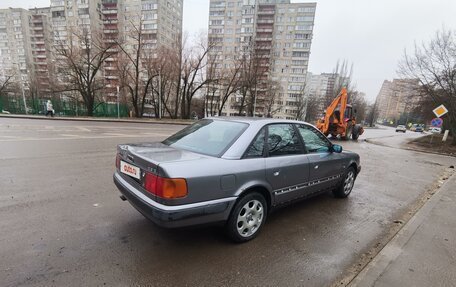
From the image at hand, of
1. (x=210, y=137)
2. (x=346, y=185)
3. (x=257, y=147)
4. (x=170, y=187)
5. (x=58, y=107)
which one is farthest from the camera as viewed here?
(x=58, y=107)

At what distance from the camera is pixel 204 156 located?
8.63 ft

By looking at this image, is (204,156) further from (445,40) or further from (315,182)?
(445,40)

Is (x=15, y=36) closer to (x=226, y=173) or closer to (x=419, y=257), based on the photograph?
(x=226, y=173)

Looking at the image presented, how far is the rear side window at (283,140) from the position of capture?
314 centimetres

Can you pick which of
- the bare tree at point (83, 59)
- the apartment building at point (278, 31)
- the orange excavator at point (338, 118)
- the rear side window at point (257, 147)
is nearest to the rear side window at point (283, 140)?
the rear side window at point (257, 147)

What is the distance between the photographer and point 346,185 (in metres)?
4.68

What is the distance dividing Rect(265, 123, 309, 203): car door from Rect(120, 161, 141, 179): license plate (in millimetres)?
1596

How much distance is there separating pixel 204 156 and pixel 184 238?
1144mm

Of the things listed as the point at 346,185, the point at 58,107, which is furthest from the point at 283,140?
the point at 58,107

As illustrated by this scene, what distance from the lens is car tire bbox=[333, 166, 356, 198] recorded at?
4534 millimetres

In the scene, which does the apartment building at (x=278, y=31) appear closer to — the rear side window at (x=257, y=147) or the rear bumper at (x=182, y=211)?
the rear side window at (x=257, y=147)

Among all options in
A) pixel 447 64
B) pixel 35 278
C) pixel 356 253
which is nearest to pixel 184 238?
pixel 35 278

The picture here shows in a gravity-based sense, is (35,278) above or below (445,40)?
below

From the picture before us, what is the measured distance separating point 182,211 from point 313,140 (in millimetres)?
2653
